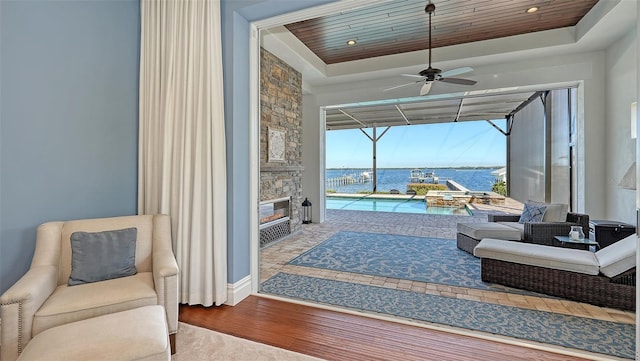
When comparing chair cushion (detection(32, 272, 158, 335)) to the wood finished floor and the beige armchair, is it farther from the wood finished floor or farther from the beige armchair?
the wood finished floor

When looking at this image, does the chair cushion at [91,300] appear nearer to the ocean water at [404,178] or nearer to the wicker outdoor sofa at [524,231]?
the wicker outdoor sofa at [524,231]

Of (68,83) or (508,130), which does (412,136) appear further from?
(68,83)

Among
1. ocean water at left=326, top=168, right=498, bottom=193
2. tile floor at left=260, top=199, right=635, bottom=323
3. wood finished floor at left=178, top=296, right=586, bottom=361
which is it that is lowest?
wood finished floor at left=178, top=296, right=586, bottom=361

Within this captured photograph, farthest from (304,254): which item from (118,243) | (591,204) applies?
(591,204)

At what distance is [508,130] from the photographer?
35.6 ft

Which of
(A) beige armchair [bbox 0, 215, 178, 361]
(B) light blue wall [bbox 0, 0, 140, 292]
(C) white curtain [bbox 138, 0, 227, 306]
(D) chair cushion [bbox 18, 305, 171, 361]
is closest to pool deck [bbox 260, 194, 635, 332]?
(C) white curtain [bbox 138, 0, 227, 306]

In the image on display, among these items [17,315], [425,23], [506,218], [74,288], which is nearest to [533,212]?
[506,218]

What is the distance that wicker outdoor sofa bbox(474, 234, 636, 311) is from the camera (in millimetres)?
2486

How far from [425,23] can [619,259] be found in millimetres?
3682

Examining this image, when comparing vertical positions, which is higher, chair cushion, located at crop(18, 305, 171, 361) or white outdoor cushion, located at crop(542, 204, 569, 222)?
white outdoor cushion, located at crop(542, 204, 569, 222)

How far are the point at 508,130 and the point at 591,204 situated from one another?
717 centimetres

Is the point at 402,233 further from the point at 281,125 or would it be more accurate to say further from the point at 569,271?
the point at 281,125

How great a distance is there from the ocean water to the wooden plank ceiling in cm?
780

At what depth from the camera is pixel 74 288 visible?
195 centimetres
